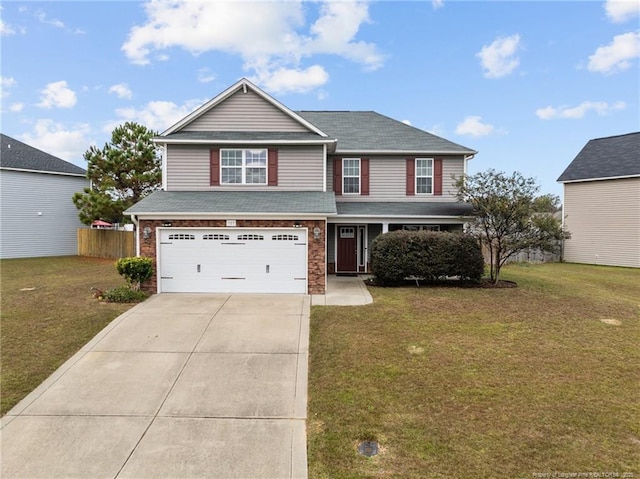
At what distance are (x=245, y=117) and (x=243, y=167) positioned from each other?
204 cm

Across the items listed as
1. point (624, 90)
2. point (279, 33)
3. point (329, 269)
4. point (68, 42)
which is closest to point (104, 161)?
point (68, 42)

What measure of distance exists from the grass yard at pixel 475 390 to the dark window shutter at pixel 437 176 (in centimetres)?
722

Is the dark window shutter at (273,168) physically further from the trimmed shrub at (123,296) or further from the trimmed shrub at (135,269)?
the trimmed shrub at (123,296)

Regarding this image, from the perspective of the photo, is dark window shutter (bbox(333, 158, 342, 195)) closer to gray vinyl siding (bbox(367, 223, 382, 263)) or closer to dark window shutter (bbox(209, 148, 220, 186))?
gray vinyl siding (bbox(367, 223, 382, 263))

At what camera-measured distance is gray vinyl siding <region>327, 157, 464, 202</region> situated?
53.2ft

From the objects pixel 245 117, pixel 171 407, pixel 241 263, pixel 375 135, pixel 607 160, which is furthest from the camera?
pixel 607 160

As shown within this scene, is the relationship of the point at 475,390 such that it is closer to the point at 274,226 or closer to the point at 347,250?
the point at 274,226

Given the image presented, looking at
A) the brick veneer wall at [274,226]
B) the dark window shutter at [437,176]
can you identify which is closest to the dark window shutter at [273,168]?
the brick veneer wall at [274,226]

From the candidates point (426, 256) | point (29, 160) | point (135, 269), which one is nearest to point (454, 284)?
point (426, 256)

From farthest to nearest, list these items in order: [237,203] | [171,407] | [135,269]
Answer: [237,203]
[135,269]
[171,407]

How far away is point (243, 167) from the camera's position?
13969 mm

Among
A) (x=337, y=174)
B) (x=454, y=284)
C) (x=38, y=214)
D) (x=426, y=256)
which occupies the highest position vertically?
(x=337, y=174)

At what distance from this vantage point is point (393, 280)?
43.0 ft

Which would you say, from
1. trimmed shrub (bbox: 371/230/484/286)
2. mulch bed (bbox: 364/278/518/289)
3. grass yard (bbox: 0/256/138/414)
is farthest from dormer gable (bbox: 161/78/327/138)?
grass yard (bbox: 0/256/138/414)
